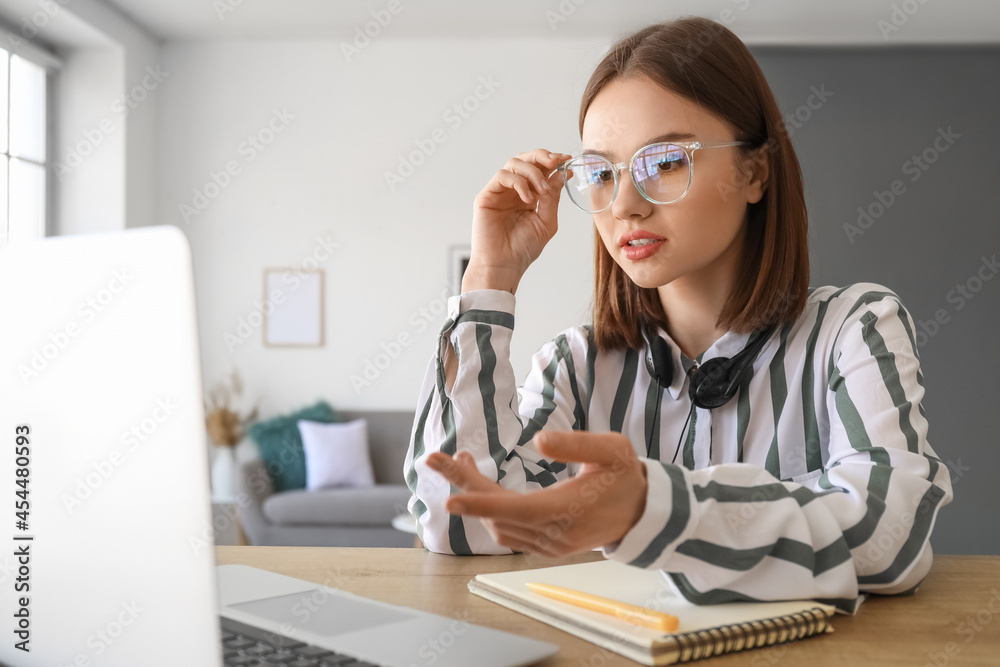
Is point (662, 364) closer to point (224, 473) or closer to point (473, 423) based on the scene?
point (473, 423)

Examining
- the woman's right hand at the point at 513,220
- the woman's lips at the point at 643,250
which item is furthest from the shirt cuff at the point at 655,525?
the woman's right hand at the point at 513,220

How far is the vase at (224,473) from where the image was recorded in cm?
517

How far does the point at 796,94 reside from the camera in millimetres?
4133

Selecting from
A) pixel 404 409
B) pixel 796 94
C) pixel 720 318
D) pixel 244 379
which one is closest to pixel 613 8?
pixel 796 94

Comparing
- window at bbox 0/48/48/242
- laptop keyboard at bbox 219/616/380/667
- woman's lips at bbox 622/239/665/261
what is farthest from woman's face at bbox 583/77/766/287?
window at bbox 0/48/48/242

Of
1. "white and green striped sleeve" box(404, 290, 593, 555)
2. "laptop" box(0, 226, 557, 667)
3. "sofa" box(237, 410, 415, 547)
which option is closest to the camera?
"laptop" box(0, 226, 557, 667)

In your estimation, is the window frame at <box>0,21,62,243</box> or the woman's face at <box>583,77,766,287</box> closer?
the woman's face at <box>583,77,766,287</box>

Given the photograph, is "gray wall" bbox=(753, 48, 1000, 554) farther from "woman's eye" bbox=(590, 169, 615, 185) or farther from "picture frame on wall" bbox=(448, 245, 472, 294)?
"woman's eye" bbox=(590, 169, 615, 185)

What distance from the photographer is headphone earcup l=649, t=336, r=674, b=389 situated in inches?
50.1

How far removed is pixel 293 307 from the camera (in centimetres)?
548

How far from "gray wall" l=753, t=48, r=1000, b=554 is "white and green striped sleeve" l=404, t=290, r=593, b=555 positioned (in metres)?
3.03

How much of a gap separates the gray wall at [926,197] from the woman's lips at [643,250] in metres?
2.97

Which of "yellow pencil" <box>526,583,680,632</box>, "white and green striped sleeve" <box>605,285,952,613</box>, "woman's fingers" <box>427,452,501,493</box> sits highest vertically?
"woman's fingers" <box>427,452,501,493</box>

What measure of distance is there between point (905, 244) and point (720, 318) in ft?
10.4
